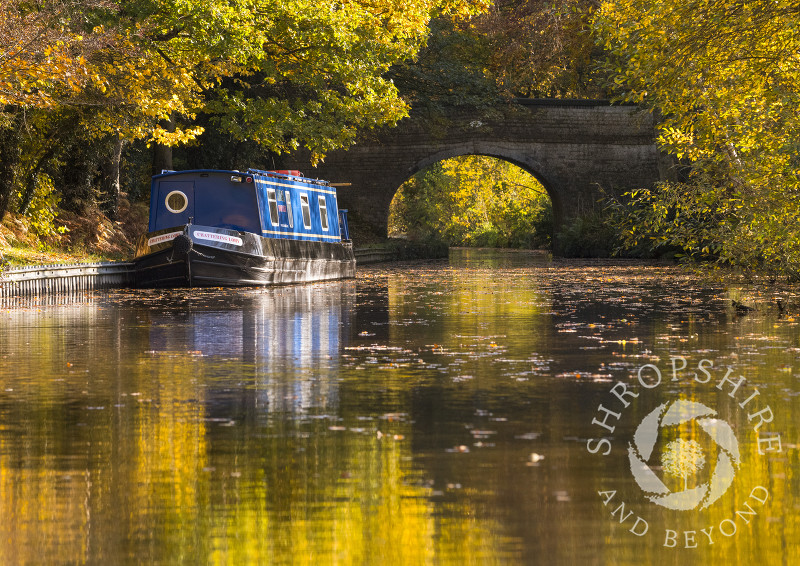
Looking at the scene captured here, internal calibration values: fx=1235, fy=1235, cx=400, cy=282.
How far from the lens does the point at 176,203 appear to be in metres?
24.2

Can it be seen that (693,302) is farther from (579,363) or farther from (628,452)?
(628,452)

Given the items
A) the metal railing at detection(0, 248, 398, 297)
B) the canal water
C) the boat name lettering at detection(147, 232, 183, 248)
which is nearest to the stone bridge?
the metal railing at detection(0, 248, 398, 297)

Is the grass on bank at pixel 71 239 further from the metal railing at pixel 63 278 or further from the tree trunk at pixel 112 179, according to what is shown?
the metal railing at pixel 63 278

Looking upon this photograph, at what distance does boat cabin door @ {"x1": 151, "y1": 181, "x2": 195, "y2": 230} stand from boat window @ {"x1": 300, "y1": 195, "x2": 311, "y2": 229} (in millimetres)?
3328

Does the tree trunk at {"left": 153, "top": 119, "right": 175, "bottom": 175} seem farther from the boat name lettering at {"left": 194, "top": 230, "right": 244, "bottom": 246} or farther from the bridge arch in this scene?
the bridge arch

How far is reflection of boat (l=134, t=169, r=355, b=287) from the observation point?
73.0ft

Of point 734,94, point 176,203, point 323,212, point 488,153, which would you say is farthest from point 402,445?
point 488,153

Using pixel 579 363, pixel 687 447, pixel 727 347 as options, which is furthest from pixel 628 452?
pixel 727 347

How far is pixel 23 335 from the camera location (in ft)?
42.0

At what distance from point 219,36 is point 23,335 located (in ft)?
37.3

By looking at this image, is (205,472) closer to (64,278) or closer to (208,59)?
(64,278)

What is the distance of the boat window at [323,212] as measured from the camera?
28.2 metres

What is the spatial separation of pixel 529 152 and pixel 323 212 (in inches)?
673

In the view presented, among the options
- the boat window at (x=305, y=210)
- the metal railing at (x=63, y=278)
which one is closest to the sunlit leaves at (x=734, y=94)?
the metal railing at (x=63, y=278)
